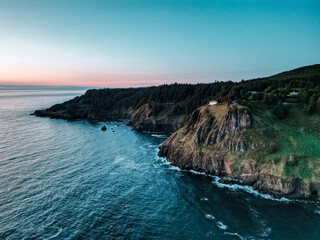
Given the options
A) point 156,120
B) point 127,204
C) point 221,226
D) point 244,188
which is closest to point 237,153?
point 244,188

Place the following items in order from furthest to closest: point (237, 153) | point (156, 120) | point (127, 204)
→ 1. point (156, 120)
2. point (237, 153)
3. point (127, 204)

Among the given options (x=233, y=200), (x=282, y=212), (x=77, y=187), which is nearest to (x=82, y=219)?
(x=77, y=187)

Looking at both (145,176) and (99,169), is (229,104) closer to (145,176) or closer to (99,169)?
(145,176)

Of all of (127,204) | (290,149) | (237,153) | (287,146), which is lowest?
(127,204)

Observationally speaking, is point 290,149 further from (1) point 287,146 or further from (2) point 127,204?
(2) point 127,204

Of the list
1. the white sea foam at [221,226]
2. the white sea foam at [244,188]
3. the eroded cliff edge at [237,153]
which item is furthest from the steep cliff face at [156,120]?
the white sea foam at [221,226]

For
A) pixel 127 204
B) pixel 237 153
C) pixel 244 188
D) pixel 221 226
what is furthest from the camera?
pixel 237 153

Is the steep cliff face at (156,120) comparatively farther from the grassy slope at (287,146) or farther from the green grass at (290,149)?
the green grass at (290,149)
